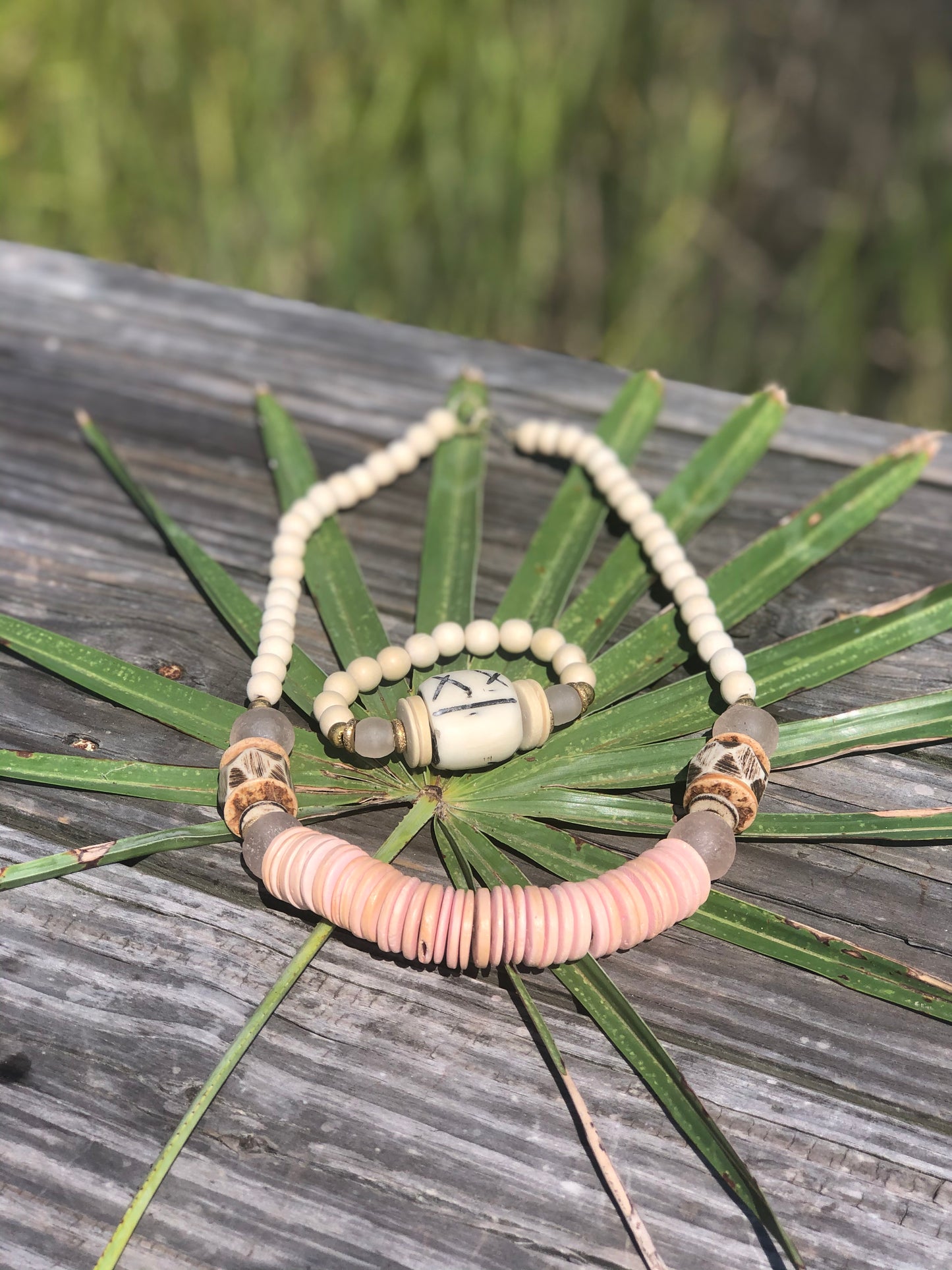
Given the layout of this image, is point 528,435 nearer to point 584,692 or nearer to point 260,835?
point 584,692

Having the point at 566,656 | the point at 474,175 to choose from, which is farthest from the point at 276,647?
the point at 474,175

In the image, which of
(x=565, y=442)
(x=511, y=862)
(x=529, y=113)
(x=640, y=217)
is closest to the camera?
(x=511, y=862)

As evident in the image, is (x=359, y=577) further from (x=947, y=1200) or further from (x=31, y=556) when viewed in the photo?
(x=947, y=1200)

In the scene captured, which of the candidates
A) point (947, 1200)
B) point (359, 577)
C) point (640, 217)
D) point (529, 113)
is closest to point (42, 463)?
point (359, 577)

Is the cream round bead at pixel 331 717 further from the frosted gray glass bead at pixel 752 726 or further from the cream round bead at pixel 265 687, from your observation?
the frosted gray glass bead at pixel 752 726

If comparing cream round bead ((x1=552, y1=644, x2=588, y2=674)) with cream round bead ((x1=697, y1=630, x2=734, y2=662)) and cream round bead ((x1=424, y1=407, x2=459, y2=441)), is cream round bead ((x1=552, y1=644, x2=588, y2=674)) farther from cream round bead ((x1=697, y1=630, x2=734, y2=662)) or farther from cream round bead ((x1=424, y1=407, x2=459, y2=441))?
cream round bead ((x1=424, y1=407, x2=459, y2=441))

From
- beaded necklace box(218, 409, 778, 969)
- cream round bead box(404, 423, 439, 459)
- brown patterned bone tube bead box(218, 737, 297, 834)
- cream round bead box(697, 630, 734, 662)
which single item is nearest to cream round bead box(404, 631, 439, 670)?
beaded necklace box(218, 409, 778, 969)

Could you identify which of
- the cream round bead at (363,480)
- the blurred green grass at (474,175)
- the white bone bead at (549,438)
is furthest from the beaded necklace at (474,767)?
the blurred green grass at (474,175)
